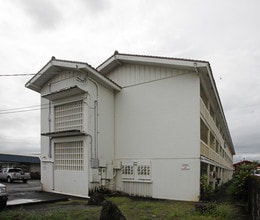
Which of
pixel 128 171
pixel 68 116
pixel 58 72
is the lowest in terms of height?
pixel 128 171

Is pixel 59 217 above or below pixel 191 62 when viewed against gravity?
below

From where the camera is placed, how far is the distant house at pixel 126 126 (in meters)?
17.1

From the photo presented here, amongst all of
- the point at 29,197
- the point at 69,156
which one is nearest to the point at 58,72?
the point at 69,156

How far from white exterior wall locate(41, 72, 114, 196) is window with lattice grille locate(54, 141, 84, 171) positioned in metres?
0.25

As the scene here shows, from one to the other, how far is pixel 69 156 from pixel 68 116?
232 centimetres

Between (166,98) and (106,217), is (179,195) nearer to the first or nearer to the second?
(166,98)

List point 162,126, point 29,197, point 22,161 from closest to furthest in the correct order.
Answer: point 29,197 → point 162,126 → point 22,161

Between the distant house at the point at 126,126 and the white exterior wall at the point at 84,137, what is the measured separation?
5 cm

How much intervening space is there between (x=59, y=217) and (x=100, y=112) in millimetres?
9021

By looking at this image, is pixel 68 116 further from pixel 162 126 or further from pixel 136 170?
pixel 162 126

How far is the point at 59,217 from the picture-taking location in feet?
33.7

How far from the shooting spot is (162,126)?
59.2 ft

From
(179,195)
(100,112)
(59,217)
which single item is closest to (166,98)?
(100,112)

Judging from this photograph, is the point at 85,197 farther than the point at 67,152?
No
